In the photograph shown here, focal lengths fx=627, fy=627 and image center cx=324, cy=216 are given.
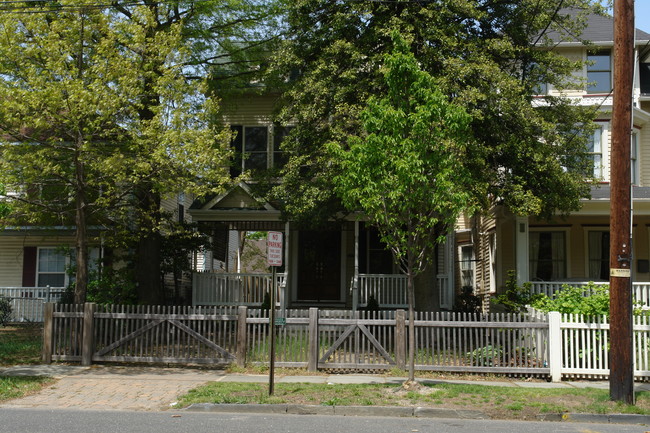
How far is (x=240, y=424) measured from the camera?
8594 mm

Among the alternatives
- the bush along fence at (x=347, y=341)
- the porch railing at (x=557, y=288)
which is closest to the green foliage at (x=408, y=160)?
the bush along fence at (x=347, y=341)

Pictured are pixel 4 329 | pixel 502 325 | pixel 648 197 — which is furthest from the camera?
pixel 4 329

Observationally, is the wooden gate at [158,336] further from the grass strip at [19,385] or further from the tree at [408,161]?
the tree at [408,161]

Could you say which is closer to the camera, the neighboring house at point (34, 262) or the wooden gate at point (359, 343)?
the wooden gate at point (359, 343)

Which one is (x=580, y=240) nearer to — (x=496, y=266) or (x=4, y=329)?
(x=496, y=266)

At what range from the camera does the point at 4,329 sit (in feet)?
Answer: 63.8

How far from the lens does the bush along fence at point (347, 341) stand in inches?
478

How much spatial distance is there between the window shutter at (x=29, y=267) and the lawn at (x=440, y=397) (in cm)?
1450

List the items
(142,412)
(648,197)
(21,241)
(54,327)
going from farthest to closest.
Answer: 1. (21,241)
2. (648,197)
3. (54,327)
4. (142,412)

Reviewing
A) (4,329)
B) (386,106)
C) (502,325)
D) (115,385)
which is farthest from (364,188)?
(4,329)

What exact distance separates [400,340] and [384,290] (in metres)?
6.66

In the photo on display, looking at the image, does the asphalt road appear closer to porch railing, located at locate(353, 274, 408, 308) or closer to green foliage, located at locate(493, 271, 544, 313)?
green foliage, located at locate(493, 271, 544, 313)

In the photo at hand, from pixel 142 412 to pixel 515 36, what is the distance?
39.3 feet

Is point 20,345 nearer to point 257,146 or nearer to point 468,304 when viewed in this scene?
point 257,146
